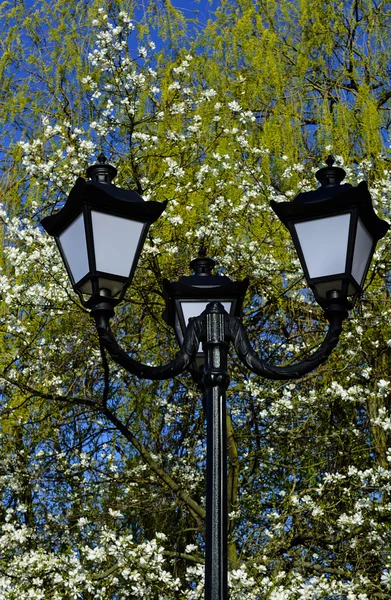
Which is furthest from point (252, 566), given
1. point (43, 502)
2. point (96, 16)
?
point (96, 16)

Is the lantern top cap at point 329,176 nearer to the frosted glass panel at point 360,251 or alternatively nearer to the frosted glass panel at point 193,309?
the frosted glass panel at point 360,251

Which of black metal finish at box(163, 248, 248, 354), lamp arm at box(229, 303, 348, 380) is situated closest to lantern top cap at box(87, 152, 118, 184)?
black metal finish at box(163, 248, 248, 354)

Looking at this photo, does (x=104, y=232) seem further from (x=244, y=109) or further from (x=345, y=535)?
(x=244, y=109)

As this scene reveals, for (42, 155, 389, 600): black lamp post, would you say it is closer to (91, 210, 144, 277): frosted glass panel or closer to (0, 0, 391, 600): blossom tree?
(91, 210, 144, 277): frosted glass panel

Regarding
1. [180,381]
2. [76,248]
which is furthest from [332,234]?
[180,381]

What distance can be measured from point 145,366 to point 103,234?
0.45 meters

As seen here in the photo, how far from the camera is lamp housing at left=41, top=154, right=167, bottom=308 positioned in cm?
285

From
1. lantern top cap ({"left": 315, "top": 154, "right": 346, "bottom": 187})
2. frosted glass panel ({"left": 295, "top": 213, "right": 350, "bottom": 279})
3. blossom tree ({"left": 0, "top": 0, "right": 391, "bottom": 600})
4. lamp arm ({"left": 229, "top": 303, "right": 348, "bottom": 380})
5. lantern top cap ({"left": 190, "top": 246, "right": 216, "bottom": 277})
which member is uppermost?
blossom tree ({"left": 0, "top": 0, "right": 391, "bottom": 600})

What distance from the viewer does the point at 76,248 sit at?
2916 mm

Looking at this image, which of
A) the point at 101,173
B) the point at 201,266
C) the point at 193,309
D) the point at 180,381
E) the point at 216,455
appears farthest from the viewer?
the point at 180,381

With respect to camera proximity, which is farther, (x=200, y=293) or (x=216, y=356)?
(x=200, y=293)

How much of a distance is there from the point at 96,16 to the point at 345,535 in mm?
4815

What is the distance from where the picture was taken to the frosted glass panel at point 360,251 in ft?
9.35

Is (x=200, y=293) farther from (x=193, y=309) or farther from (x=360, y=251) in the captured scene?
(x=360, y=251)
